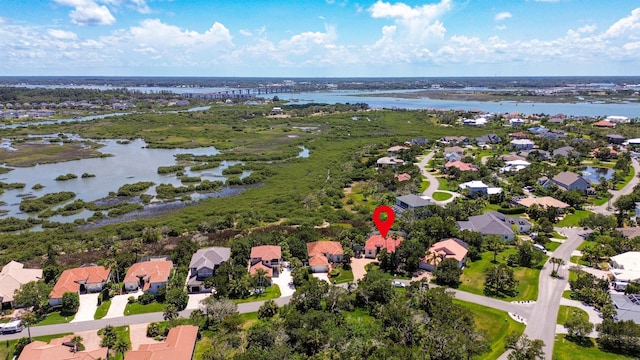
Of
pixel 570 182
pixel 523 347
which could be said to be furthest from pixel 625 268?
pixel 570 182

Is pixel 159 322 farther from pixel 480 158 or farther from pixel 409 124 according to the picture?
pixel 409 124

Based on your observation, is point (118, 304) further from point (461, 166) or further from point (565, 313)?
point (461, 166)

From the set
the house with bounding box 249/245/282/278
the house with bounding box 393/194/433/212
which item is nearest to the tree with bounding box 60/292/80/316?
the house with bounding box 249/245/282/278

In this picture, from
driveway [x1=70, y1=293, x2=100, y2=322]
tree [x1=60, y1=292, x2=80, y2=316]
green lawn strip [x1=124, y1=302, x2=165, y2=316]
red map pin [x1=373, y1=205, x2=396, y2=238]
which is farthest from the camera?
red map pin [x1=373, y1=205, x2=396, y2=238]

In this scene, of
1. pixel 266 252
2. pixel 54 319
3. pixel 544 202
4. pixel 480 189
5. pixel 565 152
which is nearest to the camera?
pixel 54 319

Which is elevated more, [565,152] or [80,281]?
[565,152]

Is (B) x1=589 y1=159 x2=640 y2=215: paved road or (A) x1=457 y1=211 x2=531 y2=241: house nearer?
(A) x1=457 y1=211 x2=531 y2=241: house

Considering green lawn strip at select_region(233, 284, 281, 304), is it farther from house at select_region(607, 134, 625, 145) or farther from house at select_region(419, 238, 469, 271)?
house at select_region(607, 134, 625, 145)
